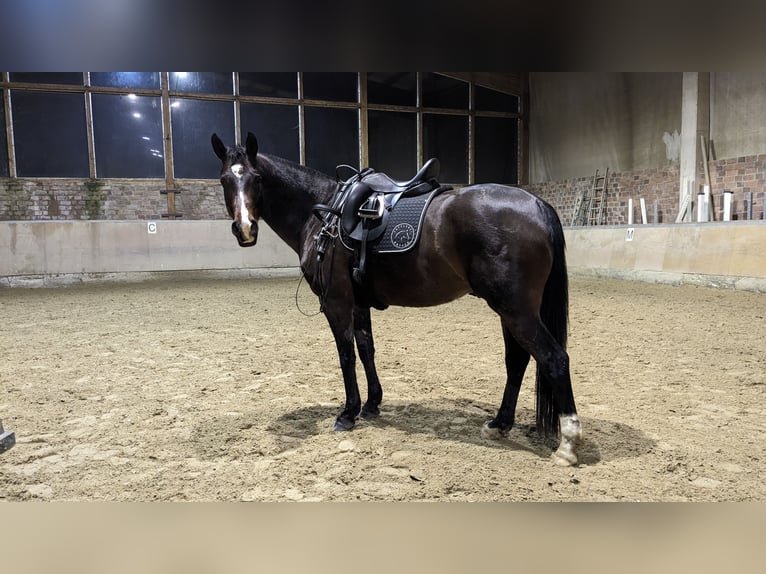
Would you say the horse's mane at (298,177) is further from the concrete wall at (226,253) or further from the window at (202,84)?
the window at (202,84)

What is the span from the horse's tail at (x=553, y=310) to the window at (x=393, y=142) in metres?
10.5

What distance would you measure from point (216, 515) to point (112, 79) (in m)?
11.8

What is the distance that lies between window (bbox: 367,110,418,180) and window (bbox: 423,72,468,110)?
706 millimetres

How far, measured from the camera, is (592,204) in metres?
11.6

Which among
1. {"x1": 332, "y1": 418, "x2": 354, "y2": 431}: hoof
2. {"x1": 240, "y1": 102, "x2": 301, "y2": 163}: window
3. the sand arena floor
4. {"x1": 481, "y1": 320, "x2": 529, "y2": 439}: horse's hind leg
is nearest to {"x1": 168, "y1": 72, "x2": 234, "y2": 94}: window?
{"x1": 240, "y1": 102, "x2": 301, "y2": 163}: window

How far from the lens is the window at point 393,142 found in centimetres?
1223

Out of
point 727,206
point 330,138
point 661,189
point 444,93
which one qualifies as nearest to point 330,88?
point 330,138

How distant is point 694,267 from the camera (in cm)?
683

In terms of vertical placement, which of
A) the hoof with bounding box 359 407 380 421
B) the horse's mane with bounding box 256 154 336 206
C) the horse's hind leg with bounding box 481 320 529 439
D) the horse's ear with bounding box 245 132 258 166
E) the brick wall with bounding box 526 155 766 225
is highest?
the brick wall with bounding box 526 155 766 225

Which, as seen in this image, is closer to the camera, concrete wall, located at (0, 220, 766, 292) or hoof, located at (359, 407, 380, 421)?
hoof, located at (359, 407, 380, 421)

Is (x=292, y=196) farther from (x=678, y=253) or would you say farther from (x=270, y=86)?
(x=270, y=86)

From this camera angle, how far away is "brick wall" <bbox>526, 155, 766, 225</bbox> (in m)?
8.21

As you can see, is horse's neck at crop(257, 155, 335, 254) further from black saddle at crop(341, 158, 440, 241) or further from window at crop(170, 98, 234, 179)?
window at crop(170, 98, 234, 179)
